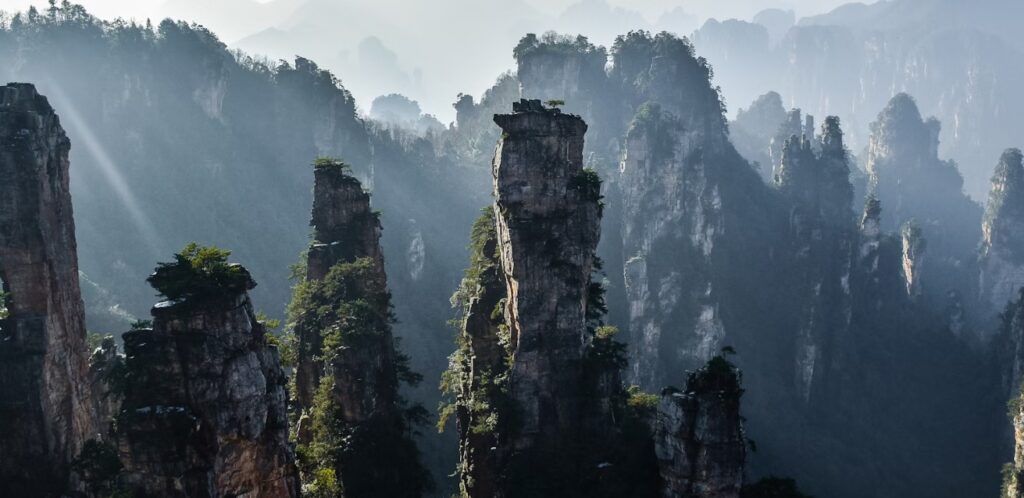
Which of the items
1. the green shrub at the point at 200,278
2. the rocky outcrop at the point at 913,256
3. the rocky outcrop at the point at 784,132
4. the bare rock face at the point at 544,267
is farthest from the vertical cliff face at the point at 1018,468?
the rocky outcrop at the point at 784,132

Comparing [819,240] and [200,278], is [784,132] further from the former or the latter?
[200,278]

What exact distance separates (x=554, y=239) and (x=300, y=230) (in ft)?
170

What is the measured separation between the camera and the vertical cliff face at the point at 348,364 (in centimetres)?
2927

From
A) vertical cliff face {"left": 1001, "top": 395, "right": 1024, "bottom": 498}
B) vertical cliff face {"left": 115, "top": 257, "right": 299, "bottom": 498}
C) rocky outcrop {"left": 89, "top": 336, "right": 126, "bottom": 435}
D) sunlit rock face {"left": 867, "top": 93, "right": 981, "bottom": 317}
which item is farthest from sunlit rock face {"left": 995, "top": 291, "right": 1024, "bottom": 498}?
rocky outcrop {"left": 89, "top": 336, "right": 126, "bottom": 435}

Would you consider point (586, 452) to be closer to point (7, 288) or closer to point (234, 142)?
point (7, 288)

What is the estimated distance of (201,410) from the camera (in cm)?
1812

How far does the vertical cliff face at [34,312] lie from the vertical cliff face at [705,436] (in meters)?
20.3

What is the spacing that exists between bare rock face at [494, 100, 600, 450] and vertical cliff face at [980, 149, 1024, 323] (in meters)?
84.4

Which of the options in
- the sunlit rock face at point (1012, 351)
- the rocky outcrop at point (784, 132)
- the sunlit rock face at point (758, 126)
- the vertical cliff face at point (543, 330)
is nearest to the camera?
the vertical cliff face at point (543, 330)

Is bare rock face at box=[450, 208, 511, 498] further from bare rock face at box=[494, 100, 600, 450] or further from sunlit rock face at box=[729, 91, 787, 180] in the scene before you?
sunlit rock face at box=[729, 91, 787, 180]

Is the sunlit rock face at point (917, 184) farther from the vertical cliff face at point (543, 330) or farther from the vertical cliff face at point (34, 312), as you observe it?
the vertical cliff face at point (34, 312)

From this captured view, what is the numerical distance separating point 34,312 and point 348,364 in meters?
11.1

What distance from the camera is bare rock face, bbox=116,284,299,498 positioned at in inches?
689

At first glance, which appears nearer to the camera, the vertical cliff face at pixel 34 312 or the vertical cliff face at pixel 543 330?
the vertical cliff face at pixel 34 312
